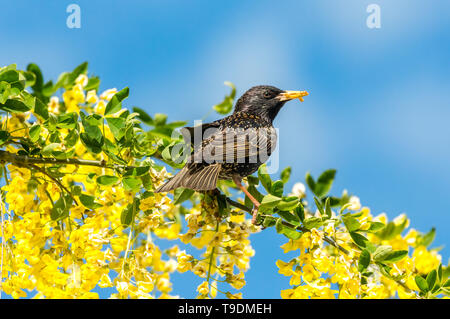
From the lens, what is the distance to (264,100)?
343 centimetres

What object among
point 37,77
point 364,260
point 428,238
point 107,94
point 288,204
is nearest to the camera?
point 288,204

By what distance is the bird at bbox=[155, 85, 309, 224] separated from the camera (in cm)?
244

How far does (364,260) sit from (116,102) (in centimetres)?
130

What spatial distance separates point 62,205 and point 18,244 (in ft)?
0.86

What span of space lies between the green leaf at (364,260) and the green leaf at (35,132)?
147 centimetres

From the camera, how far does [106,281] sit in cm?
233

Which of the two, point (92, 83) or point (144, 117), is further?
point (92, 83)

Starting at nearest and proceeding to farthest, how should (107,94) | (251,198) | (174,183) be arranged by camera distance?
(174,183), (251,198), (107,94)

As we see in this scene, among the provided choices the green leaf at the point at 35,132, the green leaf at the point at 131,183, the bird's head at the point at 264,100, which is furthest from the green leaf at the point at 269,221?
the bird's head at the point at 264,100

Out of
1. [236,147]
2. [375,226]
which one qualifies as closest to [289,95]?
[236,147]

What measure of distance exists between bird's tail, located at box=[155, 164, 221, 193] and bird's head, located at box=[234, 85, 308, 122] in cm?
93

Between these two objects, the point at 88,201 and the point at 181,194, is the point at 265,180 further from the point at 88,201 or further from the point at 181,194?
the point at 88,201
